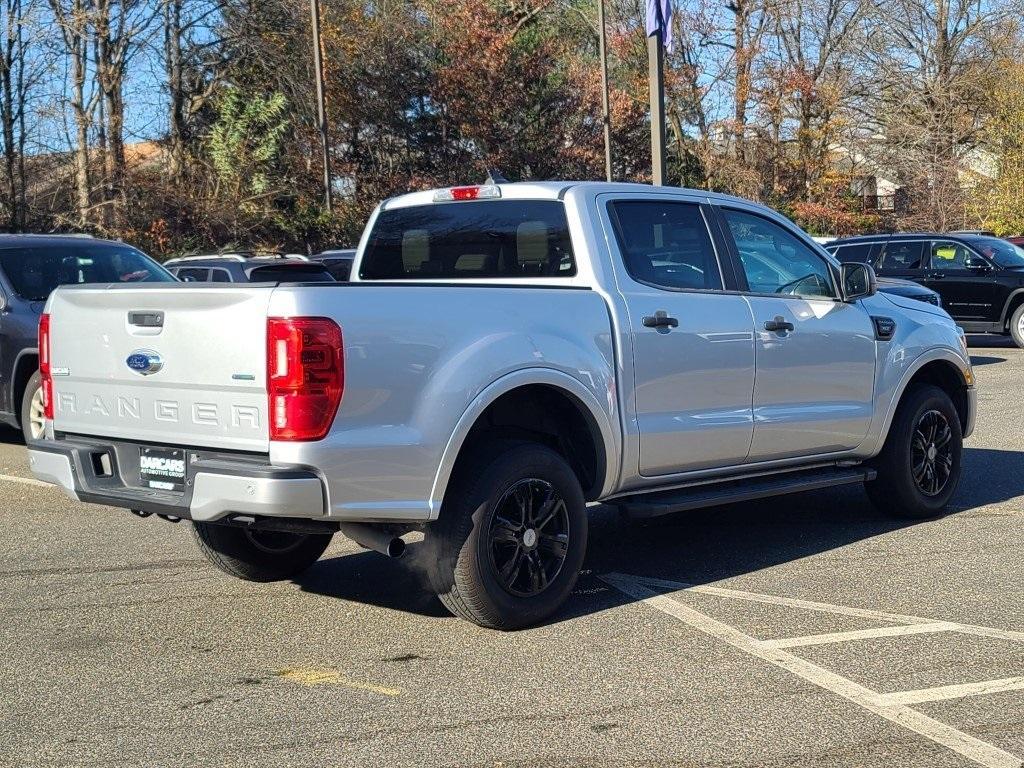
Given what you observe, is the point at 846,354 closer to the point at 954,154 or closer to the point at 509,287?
the point at 509,287

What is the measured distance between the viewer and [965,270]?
20.9 metres

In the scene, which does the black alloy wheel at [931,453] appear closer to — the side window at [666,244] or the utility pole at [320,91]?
the side window at [666,244]

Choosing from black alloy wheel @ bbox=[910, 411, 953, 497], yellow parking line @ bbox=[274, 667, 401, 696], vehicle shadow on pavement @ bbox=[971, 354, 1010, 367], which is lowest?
vehicle shadow on pavement @ bbox=[971, 354, 1010, 367]

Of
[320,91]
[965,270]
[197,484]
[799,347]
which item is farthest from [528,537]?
[320,91]

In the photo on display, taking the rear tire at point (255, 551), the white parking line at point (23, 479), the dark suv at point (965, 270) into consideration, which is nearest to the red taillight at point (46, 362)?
the rear tire at point (255, 551)

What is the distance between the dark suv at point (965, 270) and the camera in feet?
68.2

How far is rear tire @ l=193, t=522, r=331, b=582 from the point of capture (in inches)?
259

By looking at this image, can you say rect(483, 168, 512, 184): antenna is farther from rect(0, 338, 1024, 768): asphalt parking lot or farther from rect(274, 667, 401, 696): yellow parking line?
rect(274, 667, 401, 696): yellow parking line

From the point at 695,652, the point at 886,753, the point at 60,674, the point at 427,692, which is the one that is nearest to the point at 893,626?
the point at 695,652

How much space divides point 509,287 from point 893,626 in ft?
7.16

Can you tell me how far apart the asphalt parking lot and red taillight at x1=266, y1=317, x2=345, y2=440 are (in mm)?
963

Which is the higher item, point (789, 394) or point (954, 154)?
point (954, 154)

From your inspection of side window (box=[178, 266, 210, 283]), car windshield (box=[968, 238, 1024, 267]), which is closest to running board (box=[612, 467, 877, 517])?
side window (box=[178, 266, 210, 283])

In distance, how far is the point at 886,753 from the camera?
14.1 feet
